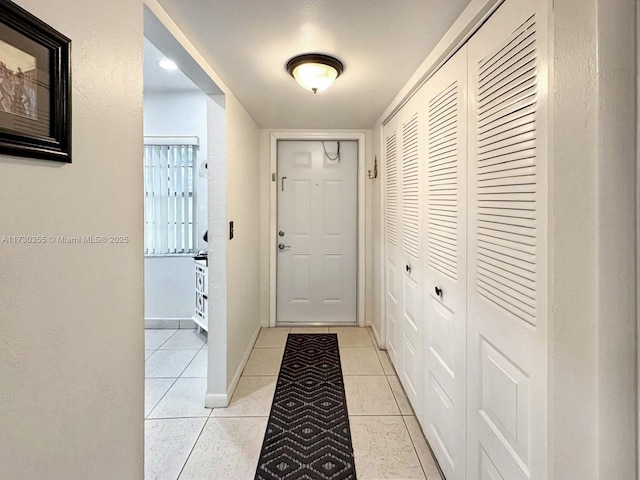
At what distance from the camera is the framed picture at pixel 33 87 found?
0.71m

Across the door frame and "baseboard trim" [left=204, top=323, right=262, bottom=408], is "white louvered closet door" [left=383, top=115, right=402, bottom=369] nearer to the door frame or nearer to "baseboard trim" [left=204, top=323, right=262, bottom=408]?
the door frame

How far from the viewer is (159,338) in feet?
11.2

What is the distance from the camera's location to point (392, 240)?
110 inches

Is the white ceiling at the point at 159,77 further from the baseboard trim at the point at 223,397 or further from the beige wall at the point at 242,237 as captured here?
the baseboard trim at the point at 223,397

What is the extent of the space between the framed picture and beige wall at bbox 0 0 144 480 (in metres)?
0.04

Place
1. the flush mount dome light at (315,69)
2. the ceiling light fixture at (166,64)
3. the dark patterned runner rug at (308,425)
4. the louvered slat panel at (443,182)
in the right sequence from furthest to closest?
the ceiling light fixture at (166,64)
the flush mount dome light at (315,69)
the dark patterned runner rug at (308,425)
the louvered slat panel at (443,182)

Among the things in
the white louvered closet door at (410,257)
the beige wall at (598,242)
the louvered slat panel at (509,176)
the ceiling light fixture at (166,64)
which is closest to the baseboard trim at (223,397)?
the white louvered closet door at (410,257)

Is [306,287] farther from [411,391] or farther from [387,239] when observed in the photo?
[411,391]

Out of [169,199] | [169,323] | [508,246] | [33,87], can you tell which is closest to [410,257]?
[508,246]

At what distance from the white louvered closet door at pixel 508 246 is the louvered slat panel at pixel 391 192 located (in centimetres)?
128

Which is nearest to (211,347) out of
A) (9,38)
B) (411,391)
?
(411,391)

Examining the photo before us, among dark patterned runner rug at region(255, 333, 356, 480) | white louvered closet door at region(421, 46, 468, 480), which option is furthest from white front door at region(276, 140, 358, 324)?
white louvered closet door at region(421, 46, 468, 480)

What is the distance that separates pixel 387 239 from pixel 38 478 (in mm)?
2572

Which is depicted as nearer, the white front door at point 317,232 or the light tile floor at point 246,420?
the light tile floor at point 246,420
